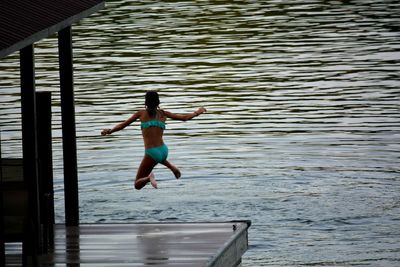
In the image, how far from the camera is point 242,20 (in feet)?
148

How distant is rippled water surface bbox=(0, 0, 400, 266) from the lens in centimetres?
1952

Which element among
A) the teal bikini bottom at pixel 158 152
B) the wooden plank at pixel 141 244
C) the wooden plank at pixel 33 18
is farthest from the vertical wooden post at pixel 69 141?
the teal bikini bottom at pixel 158 152

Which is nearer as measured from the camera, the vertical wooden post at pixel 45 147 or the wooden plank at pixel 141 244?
the wooden plank at pixel 141 244

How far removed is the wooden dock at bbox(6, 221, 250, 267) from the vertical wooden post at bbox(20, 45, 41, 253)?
2.00ft

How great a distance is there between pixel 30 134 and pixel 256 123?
44.6ft

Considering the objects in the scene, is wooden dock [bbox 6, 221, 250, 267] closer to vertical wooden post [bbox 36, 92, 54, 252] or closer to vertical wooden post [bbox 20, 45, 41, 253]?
vertical wooden post [bbox 36, 92, 54, 252]

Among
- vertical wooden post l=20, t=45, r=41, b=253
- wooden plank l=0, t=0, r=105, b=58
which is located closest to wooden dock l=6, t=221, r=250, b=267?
vertical wooden post l=20, t=45, r=41, b=253

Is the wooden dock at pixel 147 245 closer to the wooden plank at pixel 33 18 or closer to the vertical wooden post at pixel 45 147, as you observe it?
the vertical wooden post at pixel 45 147

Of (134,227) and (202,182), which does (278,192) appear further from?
(134,227)

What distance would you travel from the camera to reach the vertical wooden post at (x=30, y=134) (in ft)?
45.9

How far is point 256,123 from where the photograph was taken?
90.4 ft

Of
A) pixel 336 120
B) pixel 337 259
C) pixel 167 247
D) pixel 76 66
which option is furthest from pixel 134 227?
pixel 76 66

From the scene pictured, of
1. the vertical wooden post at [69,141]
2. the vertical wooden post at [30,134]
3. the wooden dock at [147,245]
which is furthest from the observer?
the vertical wooden post at [69,141]

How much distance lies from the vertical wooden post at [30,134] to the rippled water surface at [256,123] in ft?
13.2
